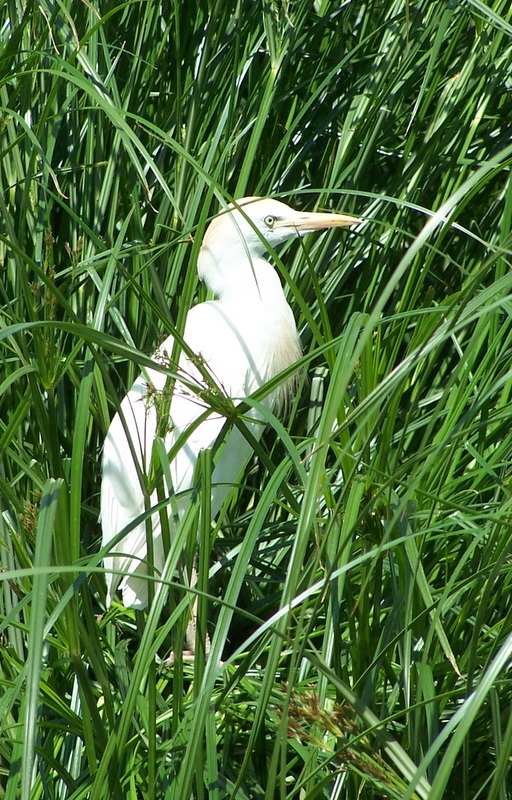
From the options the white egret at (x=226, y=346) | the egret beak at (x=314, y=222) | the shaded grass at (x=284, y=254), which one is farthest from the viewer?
the white egret at (x=226, y=346)

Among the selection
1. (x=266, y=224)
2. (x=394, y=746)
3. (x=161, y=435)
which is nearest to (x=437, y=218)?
(x=161, y=435)

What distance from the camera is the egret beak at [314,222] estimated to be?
1.47 metres

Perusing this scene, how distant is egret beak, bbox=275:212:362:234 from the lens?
4.81 feet

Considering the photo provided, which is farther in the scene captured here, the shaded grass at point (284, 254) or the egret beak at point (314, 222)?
the egret beak at point (314, 222)

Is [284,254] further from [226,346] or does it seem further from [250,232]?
[226,346]

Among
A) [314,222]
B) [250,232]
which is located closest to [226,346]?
[250,232]

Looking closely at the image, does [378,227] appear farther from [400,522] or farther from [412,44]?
[400,522]

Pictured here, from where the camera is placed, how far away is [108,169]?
1589mm

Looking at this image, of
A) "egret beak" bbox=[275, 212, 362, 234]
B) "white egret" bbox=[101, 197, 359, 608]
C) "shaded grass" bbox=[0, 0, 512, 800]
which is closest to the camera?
"shaded grass" bbox=[0, 0, 512, 800]

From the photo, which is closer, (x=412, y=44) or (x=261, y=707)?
(x=261, y=707)

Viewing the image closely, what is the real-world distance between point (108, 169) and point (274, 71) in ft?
1.17

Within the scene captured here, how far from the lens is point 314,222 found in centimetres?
151

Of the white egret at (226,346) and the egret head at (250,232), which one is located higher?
the egret head at (250,232)

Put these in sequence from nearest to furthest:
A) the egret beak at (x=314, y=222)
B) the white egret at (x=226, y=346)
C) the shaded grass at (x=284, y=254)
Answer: the shaded grass at (x=284, y=254), the egret beak at (x=314, y=222), the white egret at (x=226, y=346)
